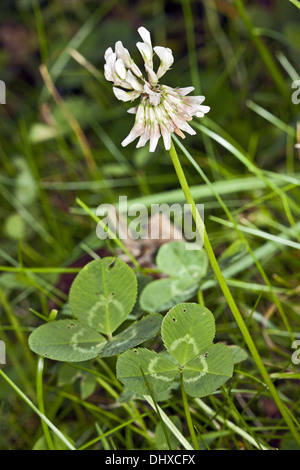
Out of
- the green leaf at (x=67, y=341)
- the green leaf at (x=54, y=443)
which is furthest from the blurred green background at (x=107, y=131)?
the green leaf at (x=67, y=341)

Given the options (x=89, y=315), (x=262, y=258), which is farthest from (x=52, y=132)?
(x=89, y=315)

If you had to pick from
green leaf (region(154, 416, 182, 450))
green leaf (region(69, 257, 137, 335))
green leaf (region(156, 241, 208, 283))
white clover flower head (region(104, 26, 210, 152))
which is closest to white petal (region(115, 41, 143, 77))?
white clover flower head (region(104, 26, 210, 152))

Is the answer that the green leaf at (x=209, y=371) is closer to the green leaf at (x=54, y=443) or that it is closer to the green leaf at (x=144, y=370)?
the green leaf at (x=144, y=370)

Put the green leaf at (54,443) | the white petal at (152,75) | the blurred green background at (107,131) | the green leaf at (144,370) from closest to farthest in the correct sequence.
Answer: the white petal at (152,75) → the green leaf at (144,370) → the green leaf at (54,443) → the blurred green background at (107,131)

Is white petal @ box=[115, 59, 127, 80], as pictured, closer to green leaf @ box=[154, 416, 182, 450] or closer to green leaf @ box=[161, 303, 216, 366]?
green leaf @ box=[161, 303, 216, 366]

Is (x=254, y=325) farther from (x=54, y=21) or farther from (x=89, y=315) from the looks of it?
(x=54, y=21)
